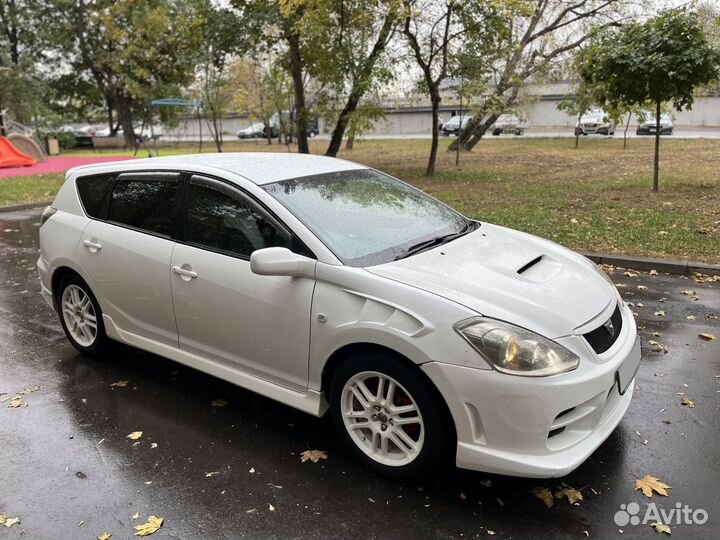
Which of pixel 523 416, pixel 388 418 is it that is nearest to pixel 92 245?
pixel 388 418

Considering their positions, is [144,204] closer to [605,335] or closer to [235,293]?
[235,293]

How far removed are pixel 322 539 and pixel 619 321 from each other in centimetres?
194

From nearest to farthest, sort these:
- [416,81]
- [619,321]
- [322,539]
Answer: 1. [322,539]
2. [619,321]
3. [416,81]

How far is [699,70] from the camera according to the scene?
9.86 meters

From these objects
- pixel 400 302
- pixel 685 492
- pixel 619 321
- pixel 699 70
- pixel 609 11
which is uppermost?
pixel 609 11

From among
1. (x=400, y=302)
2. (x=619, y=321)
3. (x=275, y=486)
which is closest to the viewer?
(x=400, y=302)

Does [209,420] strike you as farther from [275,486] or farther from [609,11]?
[609,11]

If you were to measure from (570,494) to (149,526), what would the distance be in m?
2.02

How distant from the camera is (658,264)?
6.84 meters

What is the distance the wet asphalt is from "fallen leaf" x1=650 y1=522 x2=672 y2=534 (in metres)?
0.03

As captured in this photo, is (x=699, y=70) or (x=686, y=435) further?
(x=699, y=70)

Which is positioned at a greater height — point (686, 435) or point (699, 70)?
point (699, 70)

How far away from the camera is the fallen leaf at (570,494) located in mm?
2865

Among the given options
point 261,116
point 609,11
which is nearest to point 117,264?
point 609,11
